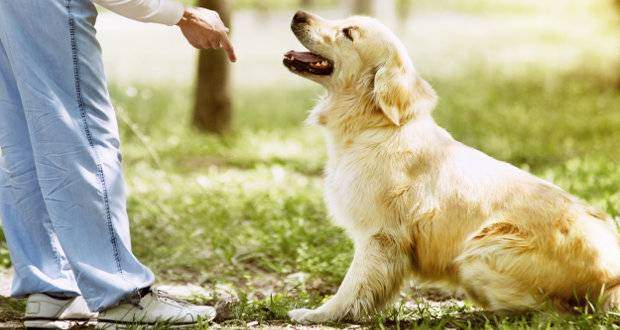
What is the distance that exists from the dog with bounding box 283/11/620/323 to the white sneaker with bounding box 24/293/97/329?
0.96m

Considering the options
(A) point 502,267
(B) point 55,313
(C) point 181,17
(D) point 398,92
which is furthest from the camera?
(D) point 398,92

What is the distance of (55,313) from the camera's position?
141 inches

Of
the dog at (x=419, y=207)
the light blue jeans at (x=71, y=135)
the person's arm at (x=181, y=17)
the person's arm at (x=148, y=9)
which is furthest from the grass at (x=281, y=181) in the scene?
the person's arm at (x=148, y=9)

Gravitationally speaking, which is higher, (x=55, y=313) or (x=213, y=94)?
(x=55, y=313)

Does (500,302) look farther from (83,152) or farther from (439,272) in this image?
(83,152)

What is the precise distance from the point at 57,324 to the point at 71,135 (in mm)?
Result: 862

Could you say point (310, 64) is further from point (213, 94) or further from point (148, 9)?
point (213, 94)

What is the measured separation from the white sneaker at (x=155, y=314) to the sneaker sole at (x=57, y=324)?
0.72 feet

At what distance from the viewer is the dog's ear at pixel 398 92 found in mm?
4023

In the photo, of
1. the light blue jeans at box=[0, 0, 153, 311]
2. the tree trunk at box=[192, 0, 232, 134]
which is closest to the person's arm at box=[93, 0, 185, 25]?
the light blue jeans at box=[0, 0, 153, 311]

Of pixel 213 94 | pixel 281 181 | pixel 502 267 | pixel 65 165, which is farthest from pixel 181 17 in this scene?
pixel 213 94

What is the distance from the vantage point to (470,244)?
3.80m

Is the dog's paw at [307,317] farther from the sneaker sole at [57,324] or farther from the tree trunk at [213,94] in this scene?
the tree trunk at [213,94]

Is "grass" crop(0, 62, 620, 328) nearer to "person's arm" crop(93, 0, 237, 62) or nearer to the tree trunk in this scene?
the tree trunk
